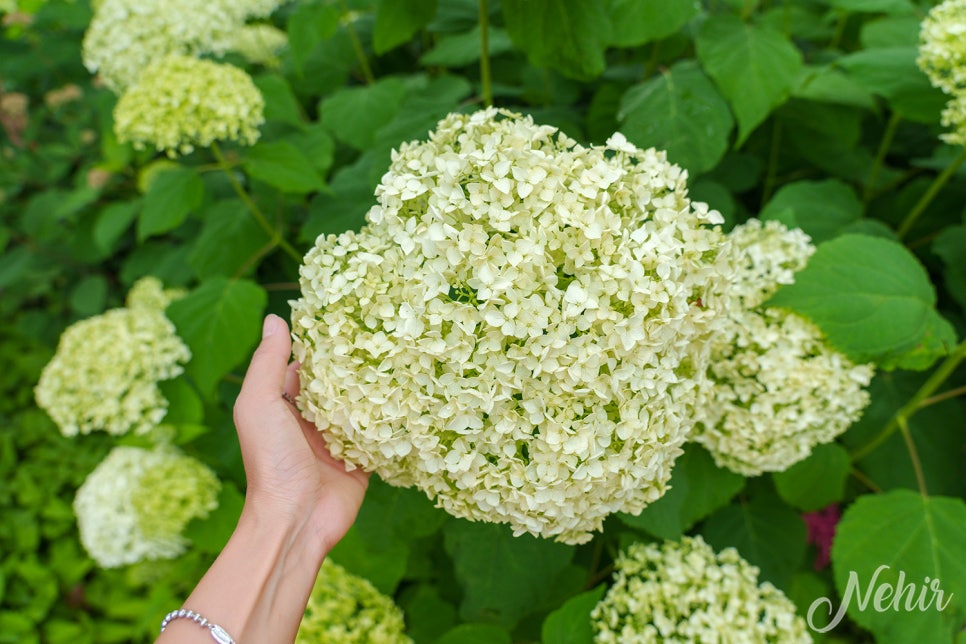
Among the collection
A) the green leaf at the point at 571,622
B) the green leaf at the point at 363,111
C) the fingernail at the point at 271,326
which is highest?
the green leaf at the point at 363,111

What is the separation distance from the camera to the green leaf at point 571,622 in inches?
78.0

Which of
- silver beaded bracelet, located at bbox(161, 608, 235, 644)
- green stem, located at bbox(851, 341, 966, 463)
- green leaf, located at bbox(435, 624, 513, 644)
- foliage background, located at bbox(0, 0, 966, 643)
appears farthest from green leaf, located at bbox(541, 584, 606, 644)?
green stem, located at bbox(851, 341, 966, 463)

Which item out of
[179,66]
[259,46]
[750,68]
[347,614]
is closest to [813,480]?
[750,68]

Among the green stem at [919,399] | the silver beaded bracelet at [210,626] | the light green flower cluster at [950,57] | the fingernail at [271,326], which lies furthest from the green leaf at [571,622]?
the light green flower cluster at [950,57]

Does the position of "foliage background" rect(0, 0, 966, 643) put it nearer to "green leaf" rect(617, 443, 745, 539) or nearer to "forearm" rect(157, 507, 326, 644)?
"green leaf" rect(617, 443, 745, 539)

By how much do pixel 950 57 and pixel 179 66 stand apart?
2.82 meters

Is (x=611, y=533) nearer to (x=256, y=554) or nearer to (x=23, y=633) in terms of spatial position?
(x=256, y=554)

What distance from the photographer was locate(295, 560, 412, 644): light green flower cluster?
7.56 feet

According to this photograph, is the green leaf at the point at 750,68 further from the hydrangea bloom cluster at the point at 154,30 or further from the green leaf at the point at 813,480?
the hydrangea bloom cluster at the point at 154,30

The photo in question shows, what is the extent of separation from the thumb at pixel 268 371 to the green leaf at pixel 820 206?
199cm

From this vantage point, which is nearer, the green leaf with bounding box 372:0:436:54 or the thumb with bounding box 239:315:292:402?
the thumb with bounding box 239:315:292:402

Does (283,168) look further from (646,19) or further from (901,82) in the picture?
(901,82)

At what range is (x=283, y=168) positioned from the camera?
274cm

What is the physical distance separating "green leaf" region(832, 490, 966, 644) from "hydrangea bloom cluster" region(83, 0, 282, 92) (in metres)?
3.56
